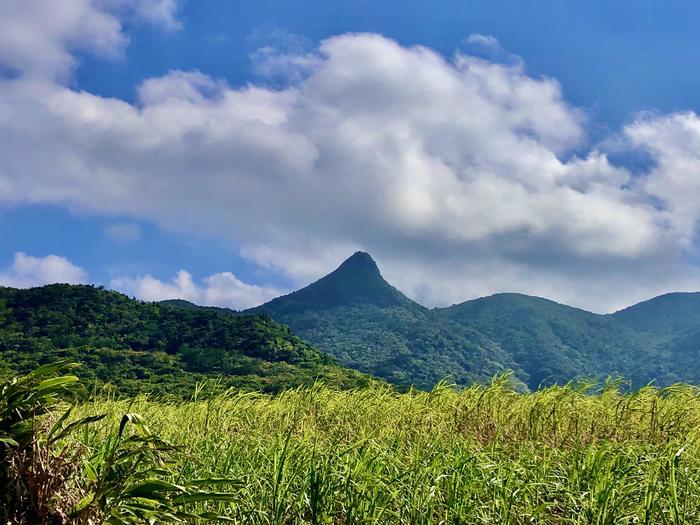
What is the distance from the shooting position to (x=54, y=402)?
3.75m

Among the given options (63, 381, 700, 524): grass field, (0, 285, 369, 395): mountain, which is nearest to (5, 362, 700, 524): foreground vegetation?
(63, 381, 700, 524): grass field

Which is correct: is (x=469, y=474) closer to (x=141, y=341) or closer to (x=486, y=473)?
(x=486, y=473)

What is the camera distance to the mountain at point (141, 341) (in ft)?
163

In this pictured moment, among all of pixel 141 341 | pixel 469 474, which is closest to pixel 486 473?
pixel 469 474

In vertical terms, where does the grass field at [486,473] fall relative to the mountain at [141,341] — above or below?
below

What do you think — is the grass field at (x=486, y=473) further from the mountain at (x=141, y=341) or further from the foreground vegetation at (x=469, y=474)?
the mountain at (x=141, y=341)

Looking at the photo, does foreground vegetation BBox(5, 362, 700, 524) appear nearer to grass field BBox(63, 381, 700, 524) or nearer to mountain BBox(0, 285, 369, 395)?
grass field BBox(63, 381, 700, 524)

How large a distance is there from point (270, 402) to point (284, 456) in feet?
21.0

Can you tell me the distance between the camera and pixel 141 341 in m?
64.2

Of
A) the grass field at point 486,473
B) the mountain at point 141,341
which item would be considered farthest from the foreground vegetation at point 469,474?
the mountain at point 141,341

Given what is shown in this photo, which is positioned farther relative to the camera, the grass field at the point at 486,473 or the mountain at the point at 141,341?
the mountain at the point at 141,341

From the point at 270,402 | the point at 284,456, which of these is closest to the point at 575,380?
the point at 270,402

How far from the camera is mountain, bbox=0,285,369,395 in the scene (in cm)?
4966

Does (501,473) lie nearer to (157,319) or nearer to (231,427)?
(231,427)
